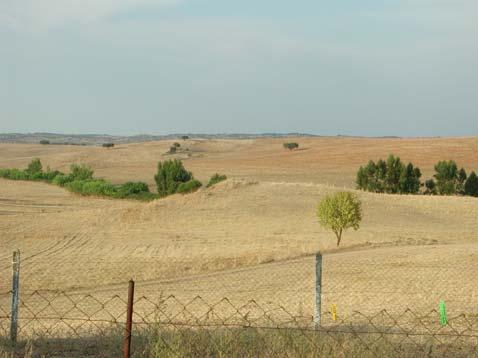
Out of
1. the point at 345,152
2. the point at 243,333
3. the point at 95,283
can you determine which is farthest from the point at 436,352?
the point at 345,152

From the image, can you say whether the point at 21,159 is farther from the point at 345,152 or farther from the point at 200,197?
the point at 200,197

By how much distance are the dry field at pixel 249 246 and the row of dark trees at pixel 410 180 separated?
9350 millimetres

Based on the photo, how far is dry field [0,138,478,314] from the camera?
23188mm

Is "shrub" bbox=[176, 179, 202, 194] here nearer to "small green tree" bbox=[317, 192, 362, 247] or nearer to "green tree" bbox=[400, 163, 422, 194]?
"green tree" bbox=[400, 163, 422, 194]

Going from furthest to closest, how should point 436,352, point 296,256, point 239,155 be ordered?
point 239,155 → point 296,256 → point 436,352

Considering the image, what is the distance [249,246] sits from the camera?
39031 millimetres

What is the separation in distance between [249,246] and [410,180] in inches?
1406

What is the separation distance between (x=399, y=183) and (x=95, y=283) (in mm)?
49537

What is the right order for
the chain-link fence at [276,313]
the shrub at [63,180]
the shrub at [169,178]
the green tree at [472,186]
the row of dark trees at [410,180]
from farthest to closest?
the shrub at [63,180]
the shrub at [169,178]
the row of dark trees at [410,180]
the green tree at [472,186]
the chain-link fence at [276,313]

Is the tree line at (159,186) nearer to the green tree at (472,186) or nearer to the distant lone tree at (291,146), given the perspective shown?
the green tree at (472,186)

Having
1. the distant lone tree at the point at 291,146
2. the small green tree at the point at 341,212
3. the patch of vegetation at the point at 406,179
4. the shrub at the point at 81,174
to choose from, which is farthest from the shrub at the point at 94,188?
the distant lone tree at the point at 291,146

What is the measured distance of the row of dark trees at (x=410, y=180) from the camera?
7044 cm

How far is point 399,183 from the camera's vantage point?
71.4 m

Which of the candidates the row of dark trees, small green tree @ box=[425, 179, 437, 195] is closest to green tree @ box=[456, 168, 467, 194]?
the row of dark trees
